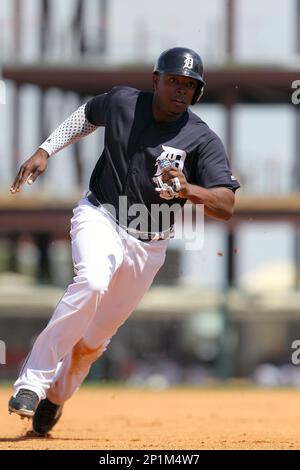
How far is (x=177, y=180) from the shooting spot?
21.1 ft

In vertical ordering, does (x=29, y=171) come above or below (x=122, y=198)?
above

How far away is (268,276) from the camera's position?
29766mm

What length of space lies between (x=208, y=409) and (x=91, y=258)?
449 centimetres

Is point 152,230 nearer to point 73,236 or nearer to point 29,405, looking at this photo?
point 73,236

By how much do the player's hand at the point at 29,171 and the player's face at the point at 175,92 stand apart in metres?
0.74

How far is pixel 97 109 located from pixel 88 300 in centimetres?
118

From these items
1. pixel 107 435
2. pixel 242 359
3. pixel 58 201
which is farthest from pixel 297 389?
pixel 58 201

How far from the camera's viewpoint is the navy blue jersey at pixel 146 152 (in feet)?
22.7

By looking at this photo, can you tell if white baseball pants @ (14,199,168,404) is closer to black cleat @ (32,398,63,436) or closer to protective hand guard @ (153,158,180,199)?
black cleat @ (32,398,63,436)

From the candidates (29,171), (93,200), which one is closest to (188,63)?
(93,200)

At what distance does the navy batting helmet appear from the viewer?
6.85 m
